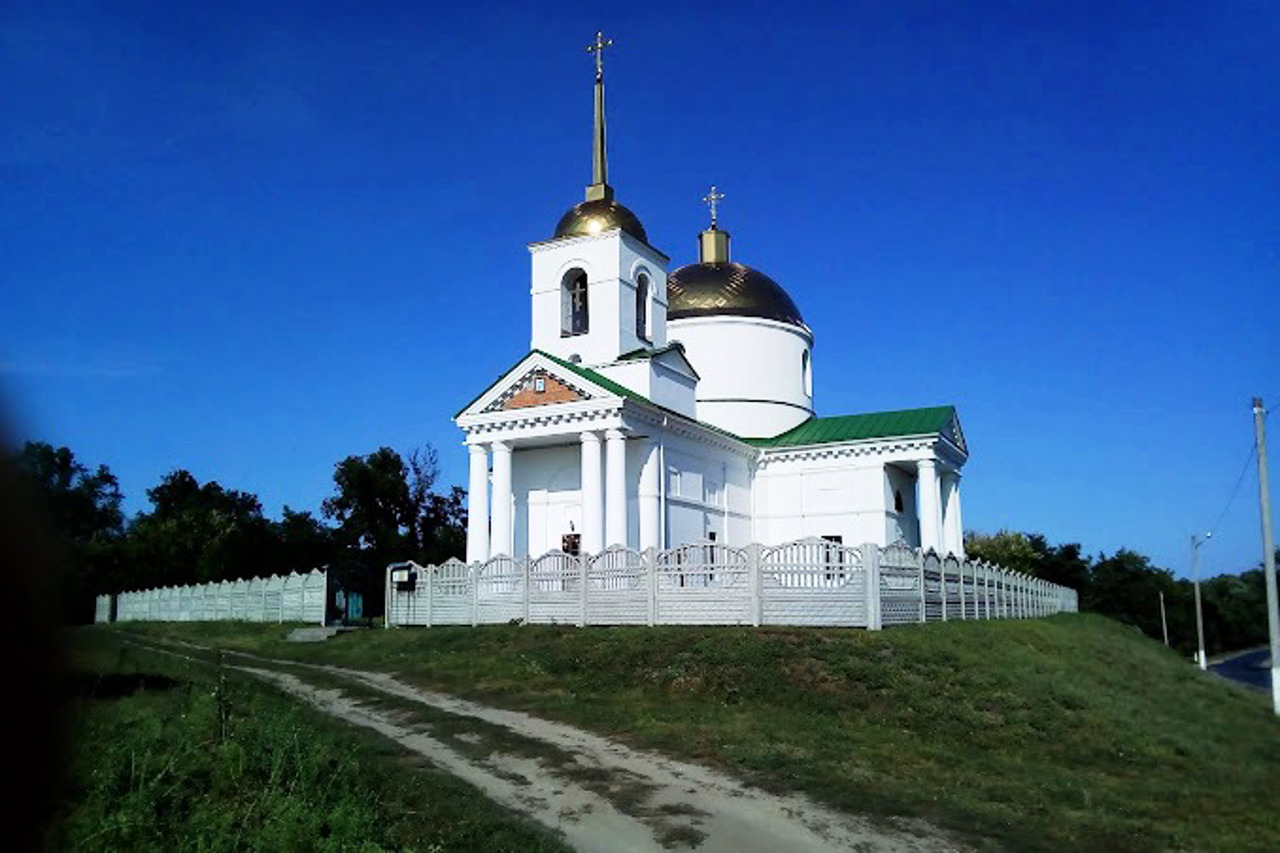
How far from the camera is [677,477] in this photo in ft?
105

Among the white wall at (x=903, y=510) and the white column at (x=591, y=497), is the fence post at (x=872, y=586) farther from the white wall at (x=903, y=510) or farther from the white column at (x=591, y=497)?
the white wall at (x=903, y=510)

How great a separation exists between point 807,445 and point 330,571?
16.3 m

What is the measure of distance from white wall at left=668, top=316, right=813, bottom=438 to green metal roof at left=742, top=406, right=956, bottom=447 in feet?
3.98

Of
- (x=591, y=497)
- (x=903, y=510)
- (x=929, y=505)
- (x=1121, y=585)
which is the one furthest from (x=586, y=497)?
(x=1121, y=585)

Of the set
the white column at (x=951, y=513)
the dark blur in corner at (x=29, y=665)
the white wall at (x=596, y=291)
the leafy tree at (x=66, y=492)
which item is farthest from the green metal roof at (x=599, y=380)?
the dark blur in corner at (x=29, y=665)

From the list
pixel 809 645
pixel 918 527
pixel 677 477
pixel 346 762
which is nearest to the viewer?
pixel 346 762

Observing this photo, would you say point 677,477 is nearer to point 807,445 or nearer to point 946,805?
point 807,445

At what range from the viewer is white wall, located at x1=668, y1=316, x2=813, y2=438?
39500mm

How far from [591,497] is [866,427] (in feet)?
40.0

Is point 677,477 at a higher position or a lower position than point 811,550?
higher

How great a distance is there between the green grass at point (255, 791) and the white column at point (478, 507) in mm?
19024

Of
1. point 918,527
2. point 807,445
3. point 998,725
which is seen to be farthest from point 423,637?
point 918,527

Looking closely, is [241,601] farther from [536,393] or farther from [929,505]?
[929,505]

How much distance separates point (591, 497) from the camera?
28.9 meters
